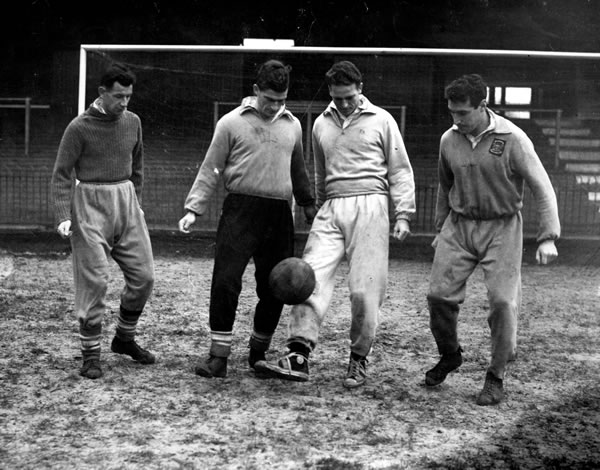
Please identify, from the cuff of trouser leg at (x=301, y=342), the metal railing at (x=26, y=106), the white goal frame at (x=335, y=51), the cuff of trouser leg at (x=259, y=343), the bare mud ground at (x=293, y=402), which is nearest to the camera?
the bare mud ground at (x=293, y=402)

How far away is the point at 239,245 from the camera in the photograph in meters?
6.04

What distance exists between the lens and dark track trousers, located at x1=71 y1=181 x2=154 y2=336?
6.07 metres

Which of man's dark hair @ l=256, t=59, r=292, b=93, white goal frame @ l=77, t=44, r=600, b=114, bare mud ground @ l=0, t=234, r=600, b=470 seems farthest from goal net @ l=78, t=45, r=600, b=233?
man's dark hair @ l=256, t=59, r=292, b=93

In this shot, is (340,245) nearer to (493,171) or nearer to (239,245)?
(239,245)

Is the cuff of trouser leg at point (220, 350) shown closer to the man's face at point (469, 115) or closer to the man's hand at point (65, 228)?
the man's hand at point (65, 228)

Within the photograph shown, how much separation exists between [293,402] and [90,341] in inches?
55.2

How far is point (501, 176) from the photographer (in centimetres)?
563

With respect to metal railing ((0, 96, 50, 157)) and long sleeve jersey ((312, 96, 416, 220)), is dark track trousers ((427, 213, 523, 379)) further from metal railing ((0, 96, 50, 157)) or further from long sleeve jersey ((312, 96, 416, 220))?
metal railing ((0, 96, 50, 157))

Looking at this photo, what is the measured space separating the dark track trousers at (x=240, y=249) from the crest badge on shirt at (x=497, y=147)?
1.35 meters

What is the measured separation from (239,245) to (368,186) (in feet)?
2.85

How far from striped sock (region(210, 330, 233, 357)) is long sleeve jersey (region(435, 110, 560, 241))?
1613 mm

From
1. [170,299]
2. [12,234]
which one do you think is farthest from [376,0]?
[170,299]

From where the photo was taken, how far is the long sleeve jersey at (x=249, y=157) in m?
6.07

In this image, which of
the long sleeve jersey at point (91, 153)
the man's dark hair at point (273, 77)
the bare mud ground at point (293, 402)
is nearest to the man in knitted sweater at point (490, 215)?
the bare mud ground at point (293, 402)
